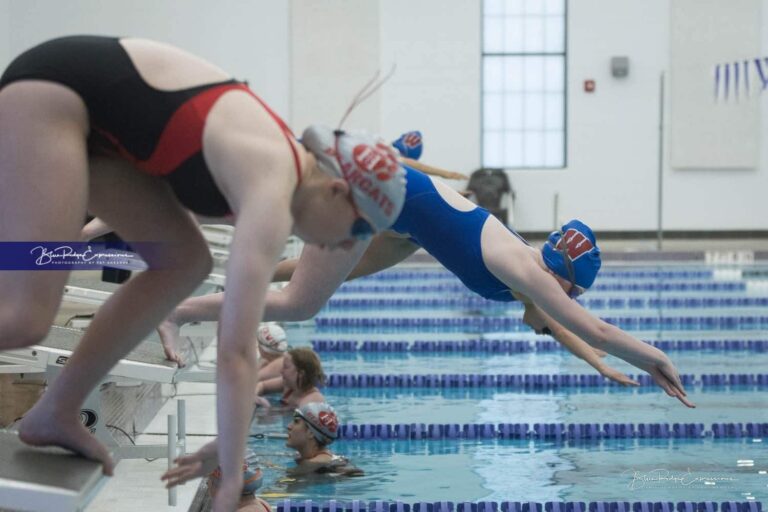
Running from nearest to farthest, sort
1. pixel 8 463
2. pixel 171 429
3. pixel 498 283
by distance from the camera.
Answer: pixel 8 463
pixel 171 429
pixel 498 283

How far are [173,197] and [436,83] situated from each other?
14.7 m

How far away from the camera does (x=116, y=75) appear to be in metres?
2.26

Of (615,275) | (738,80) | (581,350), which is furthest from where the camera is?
(738,80)

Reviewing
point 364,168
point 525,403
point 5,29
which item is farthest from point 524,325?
point 5,29

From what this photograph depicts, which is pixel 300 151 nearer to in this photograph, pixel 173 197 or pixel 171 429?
pixel 173 197

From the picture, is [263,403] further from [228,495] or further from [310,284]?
[228,495]

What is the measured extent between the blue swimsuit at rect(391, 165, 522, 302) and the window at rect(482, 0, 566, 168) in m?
13.2

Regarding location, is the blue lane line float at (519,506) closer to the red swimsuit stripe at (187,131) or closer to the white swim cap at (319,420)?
the white swim cap at (319,420)

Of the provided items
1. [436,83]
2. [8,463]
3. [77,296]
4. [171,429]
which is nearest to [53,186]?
[8,463]

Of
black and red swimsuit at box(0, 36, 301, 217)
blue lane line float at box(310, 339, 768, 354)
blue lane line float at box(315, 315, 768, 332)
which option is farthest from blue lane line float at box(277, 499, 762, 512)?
blue lane line float at box(315, 315, 768, 332)

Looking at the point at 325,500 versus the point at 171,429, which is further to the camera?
the point at 325,500

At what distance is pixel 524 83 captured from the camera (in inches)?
676

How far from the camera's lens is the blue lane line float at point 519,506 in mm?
4086

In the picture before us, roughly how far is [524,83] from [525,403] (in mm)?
11256
